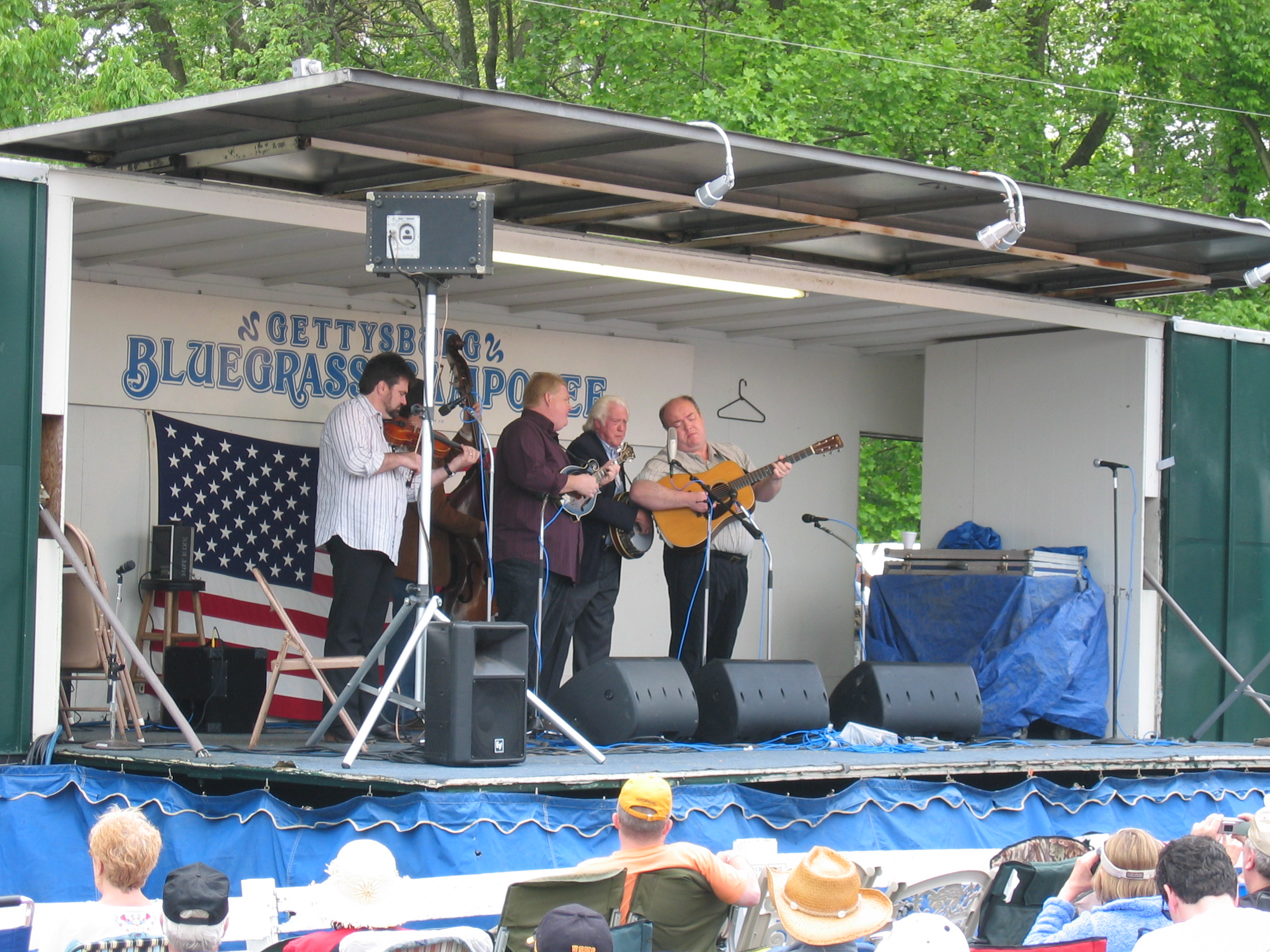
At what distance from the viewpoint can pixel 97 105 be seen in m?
12.5

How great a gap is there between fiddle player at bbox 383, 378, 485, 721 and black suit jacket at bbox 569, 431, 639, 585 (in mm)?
506

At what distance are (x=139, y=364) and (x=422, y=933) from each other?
5.15m

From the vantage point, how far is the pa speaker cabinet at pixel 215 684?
7.51 m

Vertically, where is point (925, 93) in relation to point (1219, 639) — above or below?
above

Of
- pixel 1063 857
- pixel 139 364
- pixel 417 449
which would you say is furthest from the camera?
pixel 139 364

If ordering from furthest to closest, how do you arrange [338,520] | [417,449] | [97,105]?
[97,105] → [417,449] → [338,520]

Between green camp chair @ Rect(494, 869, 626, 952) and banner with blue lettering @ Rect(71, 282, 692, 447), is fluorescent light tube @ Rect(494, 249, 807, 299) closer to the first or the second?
banner with blue lettering @ Rect(71, 282, 692, 447)

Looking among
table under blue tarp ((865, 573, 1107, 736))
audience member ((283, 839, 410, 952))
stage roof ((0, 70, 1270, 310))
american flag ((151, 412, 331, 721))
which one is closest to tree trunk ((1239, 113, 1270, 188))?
stage roof ((0, 70, 1270, 310))

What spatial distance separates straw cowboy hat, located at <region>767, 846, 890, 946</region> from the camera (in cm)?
358

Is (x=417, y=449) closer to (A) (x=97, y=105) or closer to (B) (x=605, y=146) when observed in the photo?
(B) (x=605, y=146)

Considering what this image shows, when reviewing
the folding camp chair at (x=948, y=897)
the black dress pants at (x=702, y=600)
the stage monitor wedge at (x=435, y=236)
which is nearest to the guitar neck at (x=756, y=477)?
the black dress pants at (x=702, y=600)

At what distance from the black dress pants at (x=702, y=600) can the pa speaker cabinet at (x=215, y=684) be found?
82.8 inches

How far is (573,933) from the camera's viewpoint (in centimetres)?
305

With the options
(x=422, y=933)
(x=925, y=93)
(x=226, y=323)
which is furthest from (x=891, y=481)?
(x=422, y=933)
